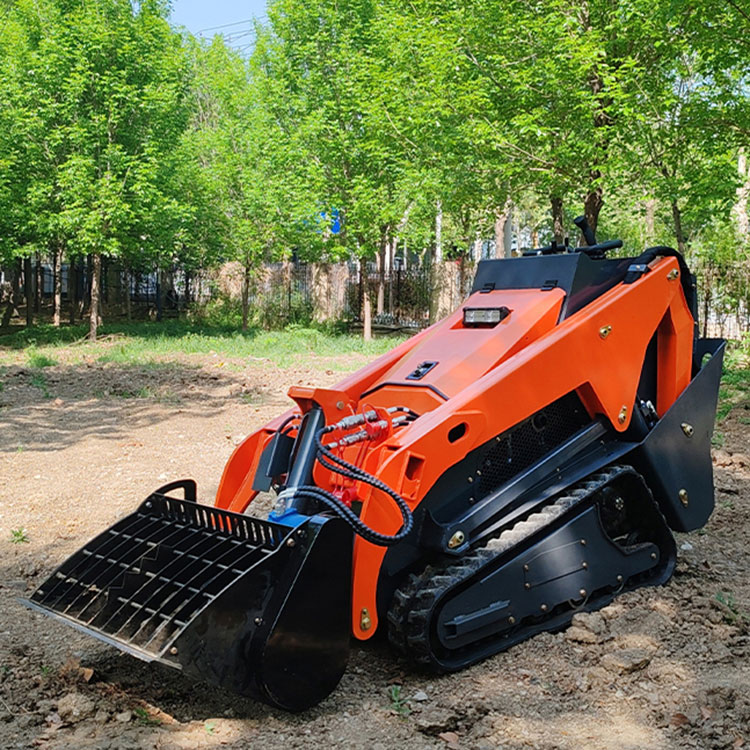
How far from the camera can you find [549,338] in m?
4.18

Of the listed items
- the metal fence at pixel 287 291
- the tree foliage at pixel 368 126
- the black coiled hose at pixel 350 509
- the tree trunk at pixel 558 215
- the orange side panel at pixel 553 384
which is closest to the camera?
the black coiled hose at pixel 350 509

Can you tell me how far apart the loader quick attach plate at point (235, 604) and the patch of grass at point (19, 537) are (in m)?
2.19

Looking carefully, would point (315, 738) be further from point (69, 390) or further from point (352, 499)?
point (69, 390)

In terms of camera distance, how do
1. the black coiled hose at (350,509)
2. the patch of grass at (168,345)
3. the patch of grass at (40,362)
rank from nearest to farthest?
the black coiled hose at (350,509), the patch of grass at (40,362), the patch of grass at (168,345)

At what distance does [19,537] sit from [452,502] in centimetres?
316

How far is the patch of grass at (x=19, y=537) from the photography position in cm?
569

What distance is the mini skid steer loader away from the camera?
3.28 meters

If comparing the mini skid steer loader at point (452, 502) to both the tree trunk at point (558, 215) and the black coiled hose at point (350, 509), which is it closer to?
the black coiled hose at point (350, 509)

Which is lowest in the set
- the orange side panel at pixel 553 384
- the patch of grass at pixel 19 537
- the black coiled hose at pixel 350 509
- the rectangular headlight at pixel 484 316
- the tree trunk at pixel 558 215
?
the patch of grass at pixel 19 537

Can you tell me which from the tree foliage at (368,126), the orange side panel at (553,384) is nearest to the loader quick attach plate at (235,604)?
the orange side panel at (553,384)

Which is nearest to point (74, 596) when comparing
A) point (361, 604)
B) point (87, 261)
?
point (361, 604)

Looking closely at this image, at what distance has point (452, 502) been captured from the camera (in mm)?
3967

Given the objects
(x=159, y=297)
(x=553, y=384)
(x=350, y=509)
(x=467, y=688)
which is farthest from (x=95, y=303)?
(x=467, y=688)

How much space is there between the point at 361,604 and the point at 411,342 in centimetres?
183
